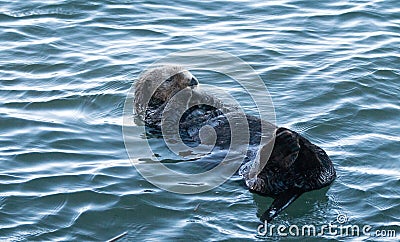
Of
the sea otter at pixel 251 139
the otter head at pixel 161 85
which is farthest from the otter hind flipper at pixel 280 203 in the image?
the otter head at pixel 161 85

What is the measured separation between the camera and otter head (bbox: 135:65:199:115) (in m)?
7.32

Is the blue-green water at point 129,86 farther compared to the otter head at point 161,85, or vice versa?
the otter head at point 161,85

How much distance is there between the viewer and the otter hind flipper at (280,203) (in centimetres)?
538

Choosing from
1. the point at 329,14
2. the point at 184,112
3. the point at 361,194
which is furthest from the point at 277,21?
the point at 361,194

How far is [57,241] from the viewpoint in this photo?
5246 mm

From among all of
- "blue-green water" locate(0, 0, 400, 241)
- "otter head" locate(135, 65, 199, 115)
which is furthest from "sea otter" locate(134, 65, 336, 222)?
"blue-green water" locate(0, 0, 400, 241)

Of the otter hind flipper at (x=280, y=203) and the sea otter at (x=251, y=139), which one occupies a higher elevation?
the sea otter at (x=251, y=139)

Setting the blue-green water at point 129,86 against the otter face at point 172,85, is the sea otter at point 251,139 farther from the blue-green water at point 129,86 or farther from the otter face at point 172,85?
the blue-green water at point 129,86

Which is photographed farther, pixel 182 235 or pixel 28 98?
pixel 28 98

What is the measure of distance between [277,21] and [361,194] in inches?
179

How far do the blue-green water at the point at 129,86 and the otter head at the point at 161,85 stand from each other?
13.4 inches

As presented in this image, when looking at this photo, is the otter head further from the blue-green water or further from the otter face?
the blue-green water

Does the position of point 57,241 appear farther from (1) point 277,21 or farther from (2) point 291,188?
(1) point 277,21

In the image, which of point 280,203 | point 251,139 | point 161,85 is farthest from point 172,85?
point 280,203
